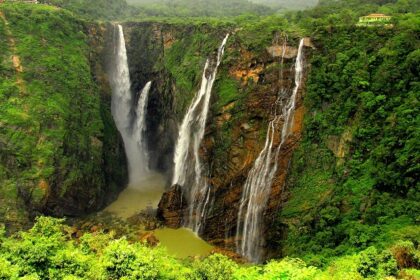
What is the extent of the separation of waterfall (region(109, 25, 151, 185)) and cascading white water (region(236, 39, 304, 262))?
51.6 ft

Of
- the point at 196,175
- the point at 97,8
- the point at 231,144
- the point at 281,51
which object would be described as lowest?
the point at 196,175

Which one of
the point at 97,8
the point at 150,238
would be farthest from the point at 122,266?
the point at 97,8

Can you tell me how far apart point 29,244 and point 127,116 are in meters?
29.9

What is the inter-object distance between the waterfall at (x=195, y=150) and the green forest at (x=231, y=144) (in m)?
0.91

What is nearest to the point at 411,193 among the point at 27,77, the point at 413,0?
the point at 413,0

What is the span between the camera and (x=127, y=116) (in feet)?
139

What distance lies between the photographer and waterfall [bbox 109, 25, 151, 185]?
40856mm

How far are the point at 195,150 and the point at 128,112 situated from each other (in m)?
14.5

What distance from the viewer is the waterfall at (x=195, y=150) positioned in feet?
96.1

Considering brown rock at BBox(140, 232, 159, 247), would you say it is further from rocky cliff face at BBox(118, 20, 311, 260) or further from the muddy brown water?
rocky cliff face at BBox(118, 20, 311, 260)

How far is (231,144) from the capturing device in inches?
1095

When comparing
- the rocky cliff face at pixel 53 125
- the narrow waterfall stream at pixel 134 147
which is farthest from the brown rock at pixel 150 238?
the rocky cliff face at pixel 53 125

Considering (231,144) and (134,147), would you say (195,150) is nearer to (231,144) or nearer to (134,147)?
(231,144)

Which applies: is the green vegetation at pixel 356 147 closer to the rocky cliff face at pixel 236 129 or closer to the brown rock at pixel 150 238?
the rocky cliff face at pixel 236 129
